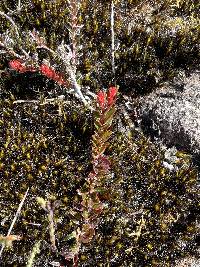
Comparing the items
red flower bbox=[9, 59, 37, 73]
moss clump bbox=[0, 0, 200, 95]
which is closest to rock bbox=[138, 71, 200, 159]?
moss clump bbox=[0, 0, 200, 95]

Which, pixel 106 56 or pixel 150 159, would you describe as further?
pixel 106 56

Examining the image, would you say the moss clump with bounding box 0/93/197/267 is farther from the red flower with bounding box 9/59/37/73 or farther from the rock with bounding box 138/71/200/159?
the red flower with bounding box 9/59/37/73

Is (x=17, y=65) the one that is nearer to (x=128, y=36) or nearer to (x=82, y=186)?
(x=82, y=186)

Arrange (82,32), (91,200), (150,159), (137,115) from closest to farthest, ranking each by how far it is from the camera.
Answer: (91,200) → (150,159) → (137,115) → (82,32)

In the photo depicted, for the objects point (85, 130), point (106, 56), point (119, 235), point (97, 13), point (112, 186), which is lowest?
point (119, 235)

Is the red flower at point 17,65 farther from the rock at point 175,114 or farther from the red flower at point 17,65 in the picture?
the rock at point 175,114

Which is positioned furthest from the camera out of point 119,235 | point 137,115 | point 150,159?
point 137,115

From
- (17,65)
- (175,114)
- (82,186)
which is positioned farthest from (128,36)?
(82,186)

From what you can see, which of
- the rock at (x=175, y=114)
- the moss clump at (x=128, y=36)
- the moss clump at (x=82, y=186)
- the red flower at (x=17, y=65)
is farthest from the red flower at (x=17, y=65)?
the rock at (x=175, y=114)

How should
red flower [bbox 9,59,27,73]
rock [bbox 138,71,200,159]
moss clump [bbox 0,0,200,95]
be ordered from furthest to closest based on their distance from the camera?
moss clump [bbox 0,0,200,95] → rock [bbox 138,71,200,159] → red flower [bbox 9,59,27,73]

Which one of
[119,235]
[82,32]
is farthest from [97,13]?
[119,235]

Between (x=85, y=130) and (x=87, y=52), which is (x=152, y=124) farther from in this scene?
(x=87, y=52)
